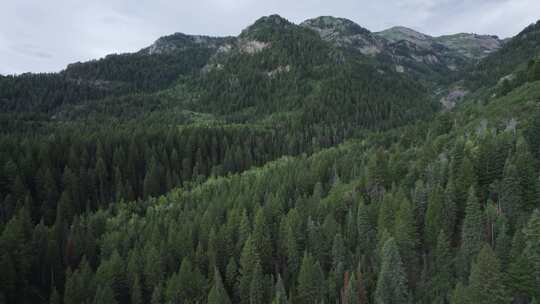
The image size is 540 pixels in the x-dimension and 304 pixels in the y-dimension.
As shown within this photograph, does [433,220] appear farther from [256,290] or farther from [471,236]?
[256,290]

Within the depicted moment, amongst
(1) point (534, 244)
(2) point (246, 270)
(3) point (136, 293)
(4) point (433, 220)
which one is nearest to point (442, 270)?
(4) point (433, 220)

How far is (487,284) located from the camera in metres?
61.3

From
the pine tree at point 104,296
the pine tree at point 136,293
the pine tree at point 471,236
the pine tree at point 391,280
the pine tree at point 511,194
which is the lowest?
the pine tree at point 136,293

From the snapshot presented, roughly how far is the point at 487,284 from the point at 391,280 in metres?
16.9

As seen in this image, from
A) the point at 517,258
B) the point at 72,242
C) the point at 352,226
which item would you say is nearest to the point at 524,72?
the point at 352,226

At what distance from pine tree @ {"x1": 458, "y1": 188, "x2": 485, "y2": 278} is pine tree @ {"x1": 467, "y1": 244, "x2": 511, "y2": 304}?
11211mm

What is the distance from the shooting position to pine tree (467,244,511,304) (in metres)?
61.0

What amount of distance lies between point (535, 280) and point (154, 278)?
7044cm

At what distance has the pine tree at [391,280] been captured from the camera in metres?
72.7

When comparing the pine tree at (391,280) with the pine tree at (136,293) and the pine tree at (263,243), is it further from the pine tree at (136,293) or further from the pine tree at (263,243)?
the pine tree at (136,293)

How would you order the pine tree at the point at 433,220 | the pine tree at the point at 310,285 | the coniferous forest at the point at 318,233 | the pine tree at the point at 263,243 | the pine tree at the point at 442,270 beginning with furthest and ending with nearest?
1. the pine tree at the point at 263,243
2. the pine tree at the point at 433,220
3. the pine tree at the point at 310,285
4. the coniferous forest at the point at 318,233
5. the pine tree at the point at 442,270

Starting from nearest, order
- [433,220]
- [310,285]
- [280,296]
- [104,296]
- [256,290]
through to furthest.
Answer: [280,296] → [104,296] → [310,285] → [256,290] → [433,220]

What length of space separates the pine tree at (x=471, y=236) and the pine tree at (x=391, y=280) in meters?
10.3

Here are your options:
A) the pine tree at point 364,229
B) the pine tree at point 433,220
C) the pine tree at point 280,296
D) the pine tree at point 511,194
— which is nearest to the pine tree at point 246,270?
the pine tree at point 280,296
